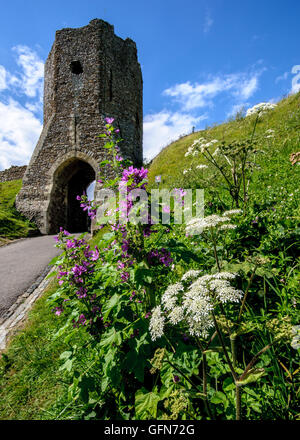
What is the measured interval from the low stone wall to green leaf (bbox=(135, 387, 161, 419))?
2131 centimetres

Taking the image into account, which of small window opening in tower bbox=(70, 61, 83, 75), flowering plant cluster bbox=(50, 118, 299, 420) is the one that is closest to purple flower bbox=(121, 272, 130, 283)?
flowering plant cluster bbox=(50, 118, 299, 420)

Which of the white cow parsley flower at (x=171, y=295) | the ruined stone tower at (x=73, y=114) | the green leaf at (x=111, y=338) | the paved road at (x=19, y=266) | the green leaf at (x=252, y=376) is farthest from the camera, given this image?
the ruined stone tower at (x=73, y=114)

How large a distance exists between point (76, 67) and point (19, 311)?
48.7 ft

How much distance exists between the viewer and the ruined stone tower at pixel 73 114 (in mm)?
12711

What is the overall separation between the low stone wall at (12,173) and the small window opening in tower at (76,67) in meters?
9.72

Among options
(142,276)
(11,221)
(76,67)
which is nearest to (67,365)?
(142,276)

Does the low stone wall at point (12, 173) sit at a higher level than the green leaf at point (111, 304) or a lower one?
higher

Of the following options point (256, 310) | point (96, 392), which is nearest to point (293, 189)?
point (256, 310)

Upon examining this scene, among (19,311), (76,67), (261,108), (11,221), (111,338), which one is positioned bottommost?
(19,311)

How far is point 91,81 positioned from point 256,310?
1497 cm

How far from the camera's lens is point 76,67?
13.6 metres

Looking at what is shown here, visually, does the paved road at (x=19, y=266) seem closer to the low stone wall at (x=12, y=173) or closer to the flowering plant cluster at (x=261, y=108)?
the flowering plant cluster at (x=261, y=108)

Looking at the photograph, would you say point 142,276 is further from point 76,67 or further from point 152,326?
point 76,67

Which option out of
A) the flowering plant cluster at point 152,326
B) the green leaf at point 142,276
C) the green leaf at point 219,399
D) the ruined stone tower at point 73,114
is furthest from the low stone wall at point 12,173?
the green leaf at point 219,399
